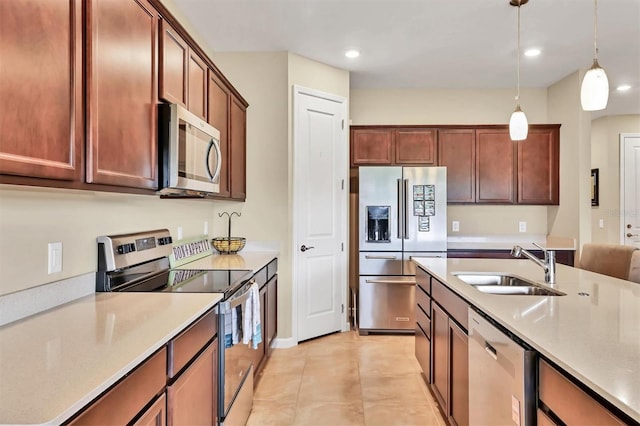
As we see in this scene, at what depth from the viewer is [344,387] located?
285 cm

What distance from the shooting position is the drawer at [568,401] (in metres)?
0.93

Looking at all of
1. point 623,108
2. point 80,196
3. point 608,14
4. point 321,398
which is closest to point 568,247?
point 608,14

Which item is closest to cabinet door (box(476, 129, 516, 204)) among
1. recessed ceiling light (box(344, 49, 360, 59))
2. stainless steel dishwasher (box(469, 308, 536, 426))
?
recessed ceiling light (box(344, 49, 360, 59))

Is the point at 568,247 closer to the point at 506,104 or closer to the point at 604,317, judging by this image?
the point at 506,104

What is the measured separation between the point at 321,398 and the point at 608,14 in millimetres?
3495

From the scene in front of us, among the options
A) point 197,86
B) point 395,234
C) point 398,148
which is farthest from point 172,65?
point 398,148

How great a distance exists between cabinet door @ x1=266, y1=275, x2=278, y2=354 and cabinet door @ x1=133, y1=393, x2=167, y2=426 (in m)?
1.86

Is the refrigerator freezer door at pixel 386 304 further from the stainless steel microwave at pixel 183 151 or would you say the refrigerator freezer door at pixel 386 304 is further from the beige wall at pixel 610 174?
the beige wall at pixel 610 174

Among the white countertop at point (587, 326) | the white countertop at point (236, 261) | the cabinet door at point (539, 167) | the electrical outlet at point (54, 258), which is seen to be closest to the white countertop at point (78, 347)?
the electrical outlet at point (54, 258)

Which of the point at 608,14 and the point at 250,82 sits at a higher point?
the point at 608,14

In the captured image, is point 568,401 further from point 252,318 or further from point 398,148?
point 398,148

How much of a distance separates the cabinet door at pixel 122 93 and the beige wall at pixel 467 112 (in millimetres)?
3329

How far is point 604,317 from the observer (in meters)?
1.45

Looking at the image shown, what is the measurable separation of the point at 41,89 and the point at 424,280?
2367 millimetres
